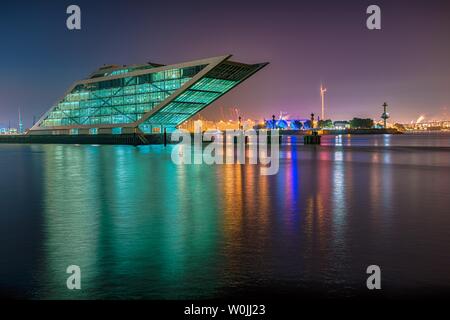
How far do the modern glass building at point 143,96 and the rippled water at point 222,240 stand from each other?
6650 cm

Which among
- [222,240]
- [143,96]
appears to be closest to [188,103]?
[143,96]

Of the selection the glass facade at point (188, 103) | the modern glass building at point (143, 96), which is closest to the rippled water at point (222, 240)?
the modern glass building at point (143, 96)

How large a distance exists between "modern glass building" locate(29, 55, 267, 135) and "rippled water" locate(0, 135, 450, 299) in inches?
2618

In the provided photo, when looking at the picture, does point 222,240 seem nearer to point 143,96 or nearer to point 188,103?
point 188,103

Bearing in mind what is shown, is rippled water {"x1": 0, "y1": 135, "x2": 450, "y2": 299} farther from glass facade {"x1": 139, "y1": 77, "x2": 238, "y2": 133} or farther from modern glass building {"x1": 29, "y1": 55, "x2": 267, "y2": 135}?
glass facade {"x1": 139, "y1": 77, "x2": 238, "y2": 133}

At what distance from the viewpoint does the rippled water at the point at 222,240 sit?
21.3ft

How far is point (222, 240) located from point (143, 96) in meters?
89.0

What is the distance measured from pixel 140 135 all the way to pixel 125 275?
8052 centimetres

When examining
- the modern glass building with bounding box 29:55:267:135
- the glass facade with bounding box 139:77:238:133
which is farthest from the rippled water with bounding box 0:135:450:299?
the glass facade with bounding box 139:77:238:133

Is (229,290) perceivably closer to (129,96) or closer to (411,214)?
(411,214)

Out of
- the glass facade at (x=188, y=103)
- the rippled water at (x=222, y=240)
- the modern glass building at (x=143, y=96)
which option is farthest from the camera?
the glass facade at (x=188, y=103)

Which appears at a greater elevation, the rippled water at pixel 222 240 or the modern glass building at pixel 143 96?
the modern glass building at pixel 143 96

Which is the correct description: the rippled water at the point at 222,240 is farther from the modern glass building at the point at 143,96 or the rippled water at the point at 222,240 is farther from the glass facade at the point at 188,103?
the glass facade at the point at 188,103
